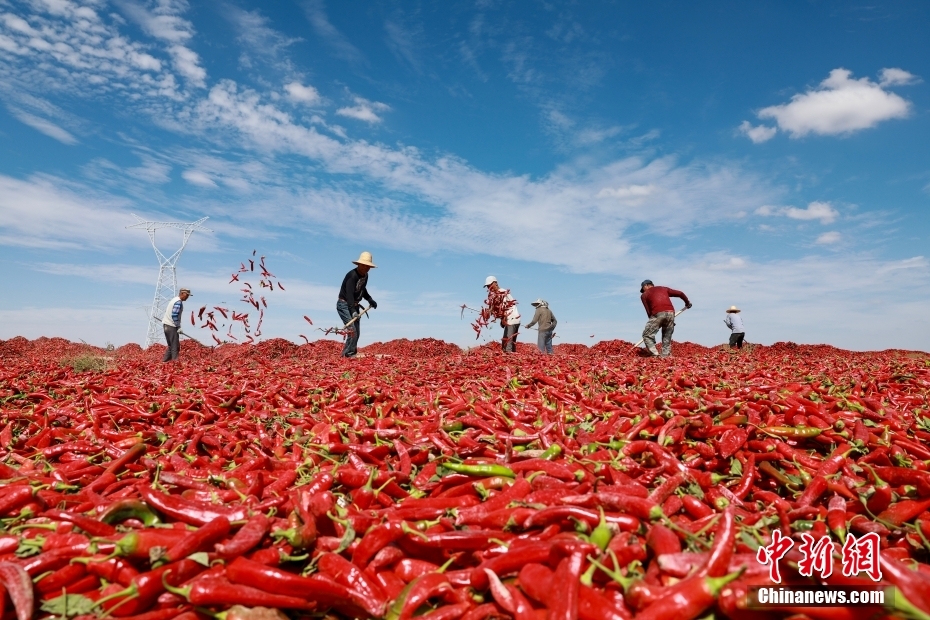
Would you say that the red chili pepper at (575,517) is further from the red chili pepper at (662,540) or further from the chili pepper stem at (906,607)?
the chili pepper stem at (906,607)

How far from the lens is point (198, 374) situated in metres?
11.8

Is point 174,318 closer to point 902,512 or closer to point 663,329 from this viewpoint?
point 663,329

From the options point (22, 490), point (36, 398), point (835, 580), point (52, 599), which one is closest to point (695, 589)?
point (835, 580)

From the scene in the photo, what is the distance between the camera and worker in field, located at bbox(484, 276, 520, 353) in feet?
57.7

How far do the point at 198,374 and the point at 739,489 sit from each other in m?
A: 10.8

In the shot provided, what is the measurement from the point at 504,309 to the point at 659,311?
4832 millimetres

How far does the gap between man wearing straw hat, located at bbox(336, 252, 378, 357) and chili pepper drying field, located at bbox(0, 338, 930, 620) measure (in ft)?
27.5

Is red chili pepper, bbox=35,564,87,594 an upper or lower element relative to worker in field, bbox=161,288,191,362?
lower

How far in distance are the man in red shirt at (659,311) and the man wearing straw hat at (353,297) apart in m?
8.79

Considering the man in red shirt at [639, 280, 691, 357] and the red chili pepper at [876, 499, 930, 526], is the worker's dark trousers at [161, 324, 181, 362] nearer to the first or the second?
the man in red shirt at [639, 280, 691, 357]

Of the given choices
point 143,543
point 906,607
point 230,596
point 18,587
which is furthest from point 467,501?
point 18,587

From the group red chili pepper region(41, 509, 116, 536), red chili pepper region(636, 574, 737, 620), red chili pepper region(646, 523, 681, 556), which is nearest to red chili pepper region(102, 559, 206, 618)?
red chili pepper region(41, 509, 116, 536)

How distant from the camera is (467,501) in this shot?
4.05m

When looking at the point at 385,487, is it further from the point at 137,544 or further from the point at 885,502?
the point at 885,502
